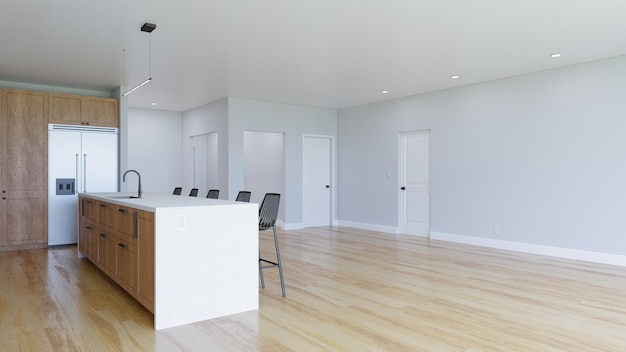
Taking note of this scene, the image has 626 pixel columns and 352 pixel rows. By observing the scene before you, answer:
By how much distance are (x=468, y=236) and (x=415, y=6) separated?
4.31 m

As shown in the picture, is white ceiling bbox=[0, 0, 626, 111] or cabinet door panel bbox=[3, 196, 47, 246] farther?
cabinet door panel bbox=[3, 196, 47, 246]

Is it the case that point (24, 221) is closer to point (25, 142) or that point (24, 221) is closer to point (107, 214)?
point (25, 142)

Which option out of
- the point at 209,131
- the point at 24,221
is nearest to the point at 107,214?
the point at 24,221

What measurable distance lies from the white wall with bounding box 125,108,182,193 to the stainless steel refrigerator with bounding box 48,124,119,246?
7.58ft

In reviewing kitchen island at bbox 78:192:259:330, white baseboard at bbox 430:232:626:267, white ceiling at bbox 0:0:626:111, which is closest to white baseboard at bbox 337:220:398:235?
white baseboard at bbox 430:232:626:267

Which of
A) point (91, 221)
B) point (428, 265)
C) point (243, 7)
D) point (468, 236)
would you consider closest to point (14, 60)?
point (91, 221)

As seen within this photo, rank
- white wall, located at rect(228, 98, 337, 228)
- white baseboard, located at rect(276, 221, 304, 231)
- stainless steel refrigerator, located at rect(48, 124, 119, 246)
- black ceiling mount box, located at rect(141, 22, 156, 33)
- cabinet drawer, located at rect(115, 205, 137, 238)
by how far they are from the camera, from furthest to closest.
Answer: white baseboard, located at rect(276, 221, 304, 231)
white wall, located at rect(228, 98, 337, 228)
stainless steel refrigerator, located at rect(48, 124, 119, 246)
black ceiling mount box, located at rect(141, 22, 156, 33)
cabinet drawer, located at rect(115, 205, 137, 238)

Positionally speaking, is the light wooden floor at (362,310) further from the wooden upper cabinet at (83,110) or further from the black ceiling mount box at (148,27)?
the black ceiling mount box at (148,27)

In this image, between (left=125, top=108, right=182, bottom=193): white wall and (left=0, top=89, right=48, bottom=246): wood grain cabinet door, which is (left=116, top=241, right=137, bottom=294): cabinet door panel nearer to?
(left=0, top=89, right=48, bottom=246): wood grain cabinet door

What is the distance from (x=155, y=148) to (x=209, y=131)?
1.79m

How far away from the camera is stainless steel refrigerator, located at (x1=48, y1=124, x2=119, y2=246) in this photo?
6422 mm

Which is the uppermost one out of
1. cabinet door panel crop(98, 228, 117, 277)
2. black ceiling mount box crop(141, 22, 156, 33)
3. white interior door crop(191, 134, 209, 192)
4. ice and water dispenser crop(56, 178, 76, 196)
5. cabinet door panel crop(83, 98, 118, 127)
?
black ceiling mount box crop(141, 22, 156, 33)

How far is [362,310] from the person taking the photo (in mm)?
3453

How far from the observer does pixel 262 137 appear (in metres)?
9.48
